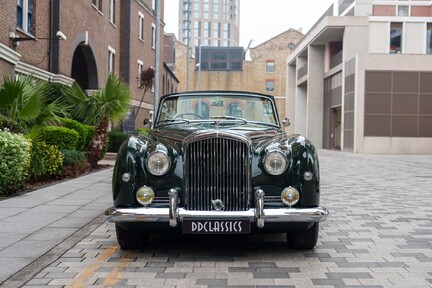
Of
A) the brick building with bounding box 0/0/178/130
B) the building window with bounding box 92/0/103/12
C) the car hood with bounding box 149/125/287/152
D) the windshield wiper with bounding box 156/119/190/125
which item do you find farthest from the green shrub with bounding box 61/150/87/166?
the building window with bounding box 92/0/103/12

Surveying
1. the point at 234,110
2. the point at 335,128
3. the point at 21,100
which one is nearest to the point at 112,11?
the point at 21,100

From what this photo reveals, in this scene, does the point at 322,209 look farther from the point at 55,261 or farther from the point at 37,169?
the point at 37,169

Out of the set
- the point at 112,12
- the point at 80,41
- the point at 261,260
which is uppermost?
the point at 112,12

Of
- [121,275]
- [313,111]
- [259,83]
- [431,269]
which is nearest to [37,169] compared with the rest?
[121,275]

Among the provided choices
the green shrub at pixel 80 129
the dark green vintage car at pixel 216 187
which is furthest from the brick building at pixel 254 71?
the dark green vintage car at pixel 216 187

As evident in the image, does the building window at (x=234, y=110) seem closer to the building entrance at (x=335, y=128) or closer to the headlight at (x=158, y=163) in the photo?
the headlight at (x=158, y=163)

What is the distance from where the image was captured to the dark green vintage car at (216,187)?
4.76 metres

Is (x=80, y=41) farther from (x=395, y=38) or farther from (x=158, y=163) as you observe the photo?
(x=395, y=38)

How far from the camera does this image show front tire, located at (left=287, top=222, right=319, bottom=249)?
527 centimetres

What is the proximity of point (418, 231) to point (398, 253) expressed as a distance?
1.39m

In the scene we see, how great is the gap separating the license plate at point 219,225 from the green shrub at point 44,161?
6.26m

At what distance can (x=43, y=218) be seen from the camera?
696 cm

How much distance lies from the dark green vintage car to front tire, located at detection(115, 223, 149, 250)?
13 centimetres

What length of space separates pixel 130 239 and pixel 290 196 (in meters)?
1.70
